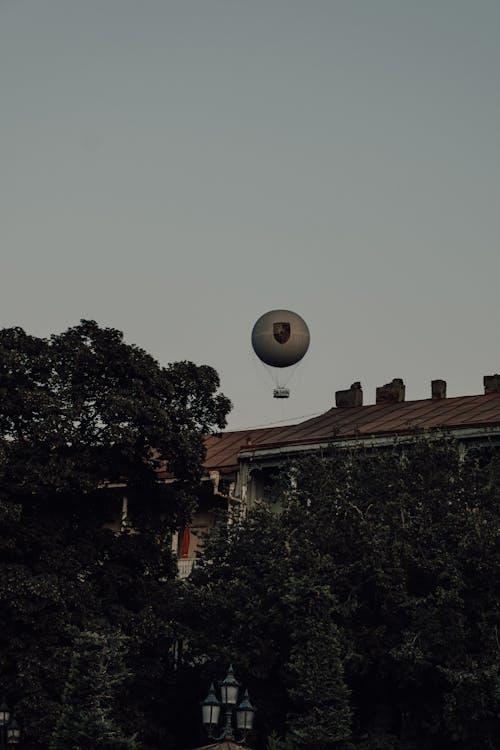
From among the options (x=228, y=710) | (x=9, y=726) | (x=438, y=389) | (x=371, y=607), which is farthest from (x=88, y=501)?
(x=438, y=389)

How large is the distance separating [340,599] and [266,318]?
9.88 m

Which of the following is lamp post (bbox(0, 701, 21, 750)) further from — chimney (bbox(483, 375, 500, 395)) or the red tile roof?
chimney (bbox(483, 375, 500, 395))

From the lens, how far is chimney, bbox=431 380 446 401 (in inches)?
1550

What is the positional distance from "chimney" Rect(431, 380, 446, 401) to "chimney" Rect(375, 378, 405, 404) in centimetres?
164

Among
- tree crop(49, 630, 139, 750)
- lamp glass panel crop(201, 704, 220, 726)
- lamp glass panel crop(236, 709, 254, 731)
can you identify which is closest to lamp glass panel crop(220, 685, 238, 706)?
lamp glass panel crop(236, 709, 254, 731)

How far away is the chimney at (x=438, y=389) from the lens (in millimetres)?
39375

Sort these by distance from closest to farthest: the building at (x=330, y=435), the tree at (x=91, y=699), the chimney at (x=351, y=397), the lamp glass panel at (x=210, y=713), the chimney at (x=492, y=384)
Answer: the lamp glass panel at (x=210, y=713)
the tree at (x=91, y=699)
the building at (x=330, y=435)
the chimney at (x=492, y=384)
the chimney at (x=351, y=397)

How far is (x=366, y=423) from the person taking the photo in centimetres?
3766

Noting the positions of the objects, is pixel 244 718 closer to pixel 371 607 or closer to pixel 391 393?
pixel 371 607

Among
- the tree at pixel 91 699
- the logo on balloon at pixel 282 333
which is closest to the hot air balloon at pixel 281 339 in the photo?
the logo on balloon at pixel 282 333

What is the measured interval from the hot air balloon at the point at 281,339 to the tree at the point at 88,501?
3798mm

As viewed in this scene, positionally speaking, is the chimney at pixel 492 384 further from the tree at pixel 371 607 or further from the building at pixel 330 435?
the tree at pixel 371 607

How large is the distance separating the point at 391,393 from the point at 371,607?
14.2 m

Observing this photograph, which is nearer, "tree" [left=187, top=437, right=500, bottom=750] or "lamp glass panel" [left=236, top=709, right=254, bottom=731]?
"lamp glass panel" [left=236, top=709, right=254, bottom=731]
